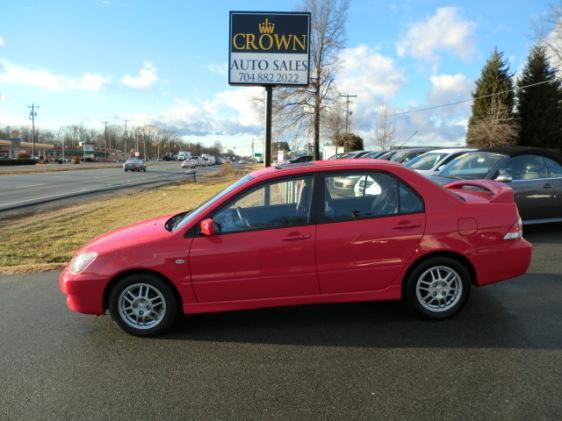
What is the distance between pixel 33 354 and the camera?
391 cm

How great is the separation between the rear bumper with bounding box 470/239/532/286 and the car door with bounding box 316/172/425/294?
0.68 meters

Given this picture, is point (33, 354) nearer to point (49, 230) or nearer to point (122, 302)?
point (122, 302)

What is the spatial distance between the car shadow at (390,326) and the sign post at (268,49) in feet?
22.9

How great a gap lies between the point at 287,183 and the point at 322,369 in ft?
5.80

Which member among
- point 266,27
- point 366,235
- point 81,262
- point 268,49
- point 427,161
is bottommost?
point 81,262

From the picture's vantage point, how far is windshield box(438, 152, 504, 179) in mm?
8297

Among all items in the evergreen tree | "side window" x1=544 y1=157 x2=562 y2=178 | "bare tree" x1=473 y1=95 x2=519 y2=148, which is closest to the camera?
"side window" x1=544 y1=157 x2=562 y2=178

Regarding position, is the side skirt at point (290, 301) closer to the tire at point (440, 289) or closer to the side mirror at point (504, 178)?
the tire at point (440, 289)

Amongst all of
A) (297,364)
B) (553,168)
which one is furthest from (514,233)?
(553,168)

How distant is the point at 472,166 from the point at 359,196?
5218mm

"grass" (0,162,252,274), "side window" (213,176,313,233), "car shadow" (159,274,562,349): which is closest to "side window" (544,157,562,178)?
"car shadow" (159,274,562,349)

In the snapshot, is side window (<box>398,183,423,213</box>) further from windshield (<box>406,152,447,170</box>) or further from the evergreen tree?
the evergreen tree

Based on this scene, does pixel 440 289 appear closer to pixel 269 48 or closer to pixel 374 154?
pixel 269 48

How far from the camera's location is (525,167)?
816cm
